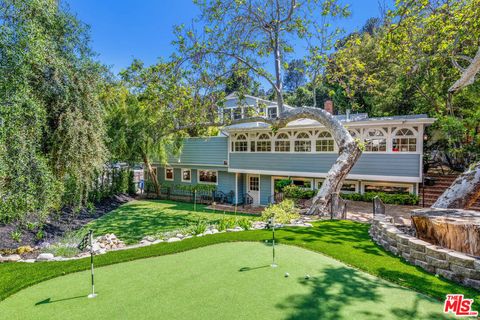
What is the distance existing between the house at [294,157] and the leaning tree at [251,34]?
6.50 ft

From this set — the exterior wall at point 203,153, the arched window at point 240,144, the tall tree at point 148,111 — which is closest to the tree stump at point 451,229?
the tall tree at point 148,111

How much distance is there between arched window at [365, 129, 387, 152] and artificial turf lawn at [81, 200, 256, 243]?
22.1 ft

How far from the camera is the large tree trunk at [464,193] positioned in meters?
7.51

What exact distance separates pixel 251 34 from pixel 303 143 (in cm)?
613

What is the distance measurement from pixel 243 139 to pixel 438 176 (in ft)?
35.2

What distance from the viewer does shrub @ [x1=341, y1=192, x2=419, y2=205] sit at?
1203 cm

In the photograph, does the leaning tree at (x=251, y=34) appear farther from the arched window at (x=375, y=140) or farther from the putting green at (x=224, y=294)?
the putting green at (x=224, y=294)

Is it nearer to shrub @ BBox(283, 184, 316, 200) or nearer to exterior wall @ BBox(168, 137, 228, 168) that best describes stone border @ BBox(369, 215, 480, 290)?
shrub @ BBox(283, 184, 316, 200)

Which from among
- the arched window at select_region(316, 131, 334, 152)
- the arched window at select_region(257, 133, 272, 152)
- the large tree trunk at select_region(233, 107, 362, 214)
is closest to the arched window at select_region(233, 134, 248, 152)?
the arched window at select_region(257, 133, 272, 152)

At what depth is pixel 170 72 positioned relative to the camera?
12453mm

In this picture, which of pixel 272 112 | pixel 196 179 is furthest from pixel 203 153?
pixel 272 112

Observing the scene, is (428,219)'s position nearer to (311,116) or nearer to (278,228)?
(278,228)

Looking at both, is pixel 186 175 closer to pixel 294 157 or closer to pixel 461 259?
pixel 294 157

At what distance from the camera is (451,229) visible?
4934 mm
